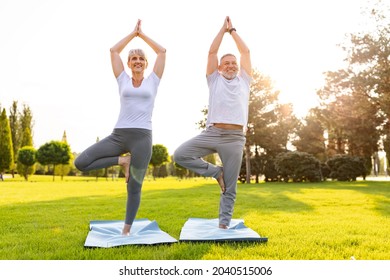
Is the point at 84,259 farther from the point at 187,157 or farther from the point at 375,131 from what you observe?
the point at 375,131

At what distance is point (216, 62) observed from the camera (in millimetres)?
5715

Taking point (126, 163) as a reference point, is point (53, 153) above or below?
above

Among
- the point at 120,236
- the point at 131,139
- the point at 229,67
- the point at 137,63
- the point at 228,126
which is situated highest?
the point at 229,67

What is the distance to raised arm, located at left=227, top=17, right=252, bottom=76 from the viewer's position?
5.66m

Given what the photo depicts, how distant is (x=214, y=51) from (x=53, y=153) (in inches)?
1449

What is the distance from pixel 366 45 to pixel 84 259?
2216 cm

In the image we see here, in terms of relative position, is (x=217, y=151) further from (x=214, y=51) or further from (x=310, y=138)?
(x=310, y=138)

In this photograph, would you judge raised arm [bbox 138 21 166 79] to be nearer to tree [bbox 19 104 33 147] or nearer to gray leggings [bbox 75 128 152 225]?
gray leggings [bbox 75 128 152 225]

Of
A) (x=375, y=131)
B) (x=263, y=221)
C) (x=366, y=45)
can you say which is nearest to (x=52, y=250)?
(x=263, y=221)

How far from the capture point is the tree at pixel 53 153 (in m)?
39.1

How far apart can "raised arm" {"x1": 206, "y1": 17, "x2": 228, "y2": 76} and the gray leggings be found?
1429mm

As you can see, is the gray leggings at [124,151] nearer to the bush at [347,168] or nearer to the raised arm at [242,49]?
the raised arm at [242,49]

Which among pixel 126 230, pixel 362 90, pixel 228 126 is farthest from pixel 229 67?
pixel 362 90

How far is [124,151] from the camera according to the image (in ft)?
16.6
